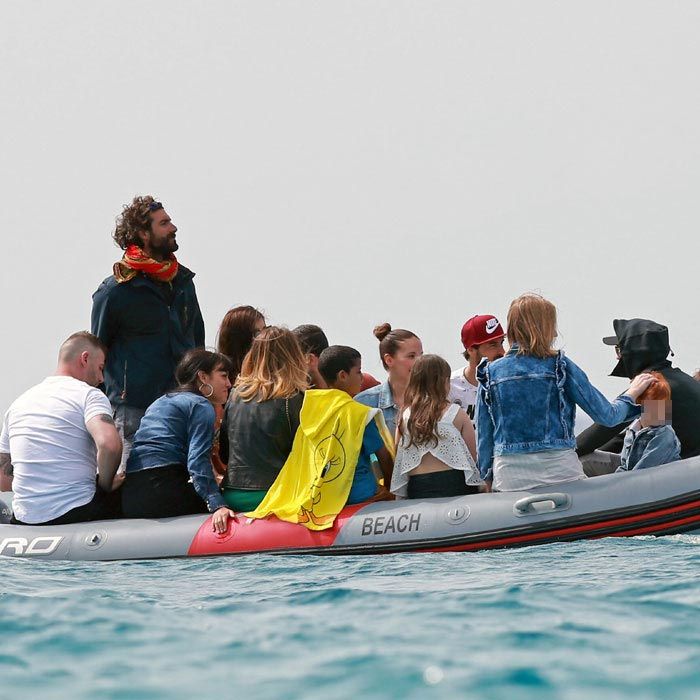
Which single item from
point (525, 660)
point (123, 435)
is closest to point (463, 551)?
point (123, 435)

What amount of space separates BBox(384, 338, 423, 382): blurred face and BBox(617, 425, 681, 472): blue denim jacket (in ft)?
4.06

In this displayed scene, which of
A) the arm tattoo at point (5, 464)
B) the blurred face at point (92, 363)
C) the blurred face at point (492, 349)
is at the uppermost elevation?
the blurred face at point (492, 349)

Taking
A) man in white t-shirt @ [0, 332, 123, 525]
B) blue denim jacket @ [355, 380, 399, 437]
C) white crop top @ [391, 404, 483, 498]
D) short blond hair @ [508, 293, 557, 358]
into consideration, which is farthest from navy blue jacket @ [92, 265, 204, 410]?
short blond hair @ [508, 293, 557, 358]

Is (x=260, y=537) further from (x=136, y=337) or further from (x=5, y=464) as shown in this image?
(x=5, y=464)

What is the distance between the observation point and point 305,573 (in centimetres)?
496

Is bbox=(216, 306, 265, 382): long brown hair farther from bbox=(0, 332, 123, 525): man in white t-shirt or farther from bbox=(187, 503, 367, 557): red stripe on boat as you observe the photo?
bbox=(187, 503, 367, 557): red stripe on boat

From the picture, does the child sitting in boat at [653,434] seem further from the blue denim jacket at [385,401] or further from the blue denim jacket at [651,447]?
the blue denim jacket at [385,401]

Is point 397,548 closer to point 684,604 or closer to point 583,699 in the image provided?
point 684,604

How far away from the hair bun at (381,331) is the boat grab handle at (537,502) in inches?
70.7

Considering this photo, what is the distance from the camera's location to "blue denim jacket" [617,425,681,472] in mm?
5926

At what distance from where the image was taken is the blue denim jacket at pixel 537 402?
5527mm

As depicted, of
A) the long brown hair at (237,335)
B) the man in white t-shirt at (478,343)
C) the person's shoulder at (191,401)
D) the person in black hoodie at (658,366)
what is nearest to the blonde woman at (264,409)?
the person's shoulder at (191,401)

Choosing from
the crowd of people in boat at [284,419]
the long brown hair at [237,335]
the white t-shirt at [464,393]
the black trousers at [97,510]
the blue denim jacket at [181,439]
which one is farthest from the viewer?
the white t-shirt at [464,393]

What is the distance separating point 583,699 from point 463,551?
111 inches
